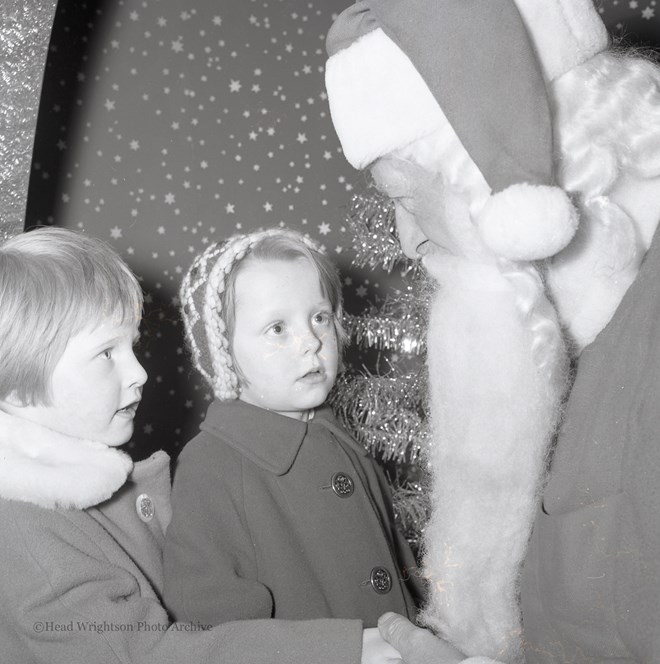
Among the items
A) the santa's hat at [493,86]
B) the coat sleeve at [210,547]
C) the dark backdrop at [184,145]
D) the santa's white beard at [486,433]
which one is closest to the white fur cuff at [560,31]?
the santa's hat at [493,86]

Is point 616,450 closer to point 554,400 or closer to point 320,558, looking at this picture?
point 554,400

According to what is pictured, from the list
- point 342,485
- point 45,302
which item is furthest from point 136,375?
point 342,485

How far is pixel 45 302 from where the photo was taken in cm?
129

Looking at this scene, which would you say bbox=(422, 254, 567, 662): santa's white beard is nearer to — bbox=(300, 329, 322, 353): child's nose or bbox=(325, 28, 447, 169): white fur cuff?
bbox=(325, 28, 447, 169): white fur cuff

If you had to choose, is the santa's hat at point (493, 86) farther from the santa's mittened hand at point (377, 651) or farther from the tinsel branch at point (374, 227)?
the tinsel branch at point (374, 227)

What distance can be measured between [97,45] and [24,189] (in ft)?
2.61

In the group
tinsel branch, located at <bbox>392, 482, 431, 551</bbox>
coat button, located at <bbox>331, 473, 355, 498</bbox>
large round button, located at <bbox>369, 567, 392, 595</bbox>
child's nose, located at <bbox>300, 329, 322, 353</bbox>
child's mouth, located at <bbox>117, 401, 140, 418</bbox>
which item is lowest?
tinsel branch, located at <bbox>392, 482, 431, 551</bbox>

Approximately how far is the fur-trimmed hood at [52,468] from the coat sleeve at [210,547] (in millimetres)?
187

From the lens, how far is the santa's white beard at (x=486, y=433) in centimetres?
108

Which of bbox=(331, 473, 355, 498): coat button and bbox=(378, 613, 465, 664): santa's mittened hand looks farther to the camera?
bbox=(331, 473, 355, 498): coat button

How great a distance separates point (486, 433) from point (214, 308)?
707 mm

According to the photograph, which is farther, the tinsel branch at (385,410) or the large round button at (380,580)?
the tinsel branch at (385,410)

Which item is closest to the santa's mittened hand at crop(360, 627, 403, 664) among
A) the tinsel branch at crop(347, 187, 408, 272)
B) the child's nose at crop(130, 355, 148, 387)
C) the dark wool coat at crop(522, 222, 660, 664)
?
the dark wool coat at crop(522, 222, 660, 664)

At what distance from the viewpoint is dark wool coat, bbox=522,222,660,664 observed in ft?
2.86
